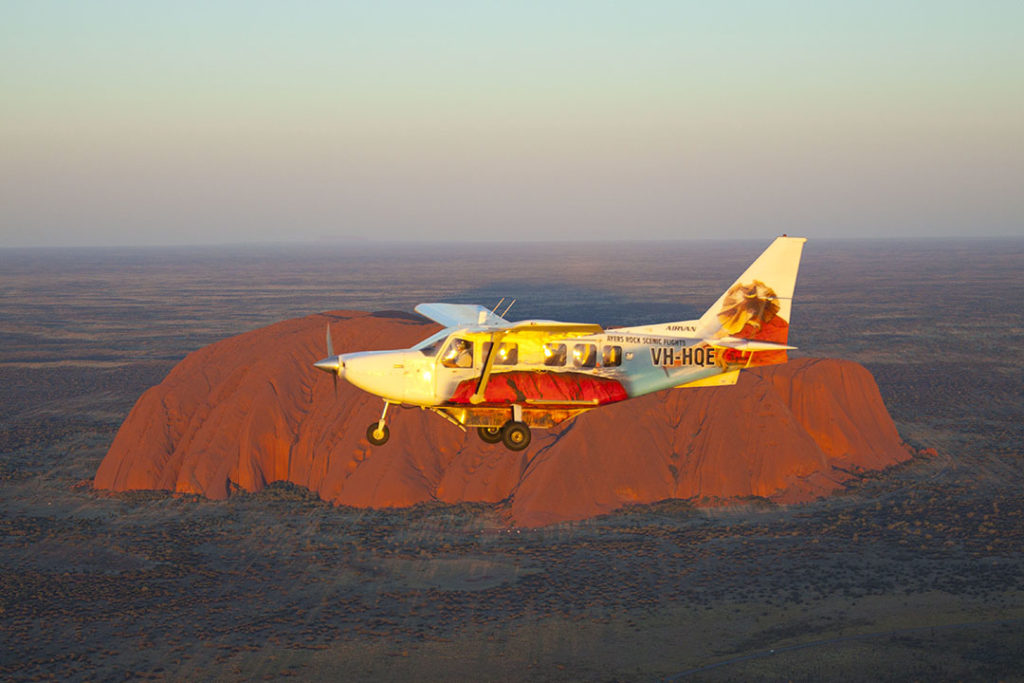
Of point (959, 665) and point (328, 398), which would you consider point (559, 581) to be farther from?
point (328, 398)

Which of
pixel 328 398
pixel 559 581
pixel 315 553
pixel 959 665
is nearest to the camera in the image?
pixel 959 665

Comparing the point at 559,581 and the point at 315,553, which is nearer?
the point at 559,581

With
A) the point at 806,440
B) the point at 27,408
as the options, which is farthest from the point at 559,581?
the point at 27,408

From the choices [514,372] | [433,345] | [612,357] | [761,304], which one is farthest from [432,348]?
[761,304]

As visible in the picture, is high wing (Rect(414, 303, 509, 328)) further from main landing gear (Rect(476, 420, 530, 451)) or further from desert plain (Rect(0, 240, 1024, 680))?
desert plain (Rect(0, 240, 1024, 680))

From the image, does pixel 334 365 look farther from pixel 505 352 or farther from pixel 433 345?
pixel 505 352

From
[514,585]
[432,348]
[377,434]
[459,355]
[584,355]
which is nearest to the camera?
[377,434]
